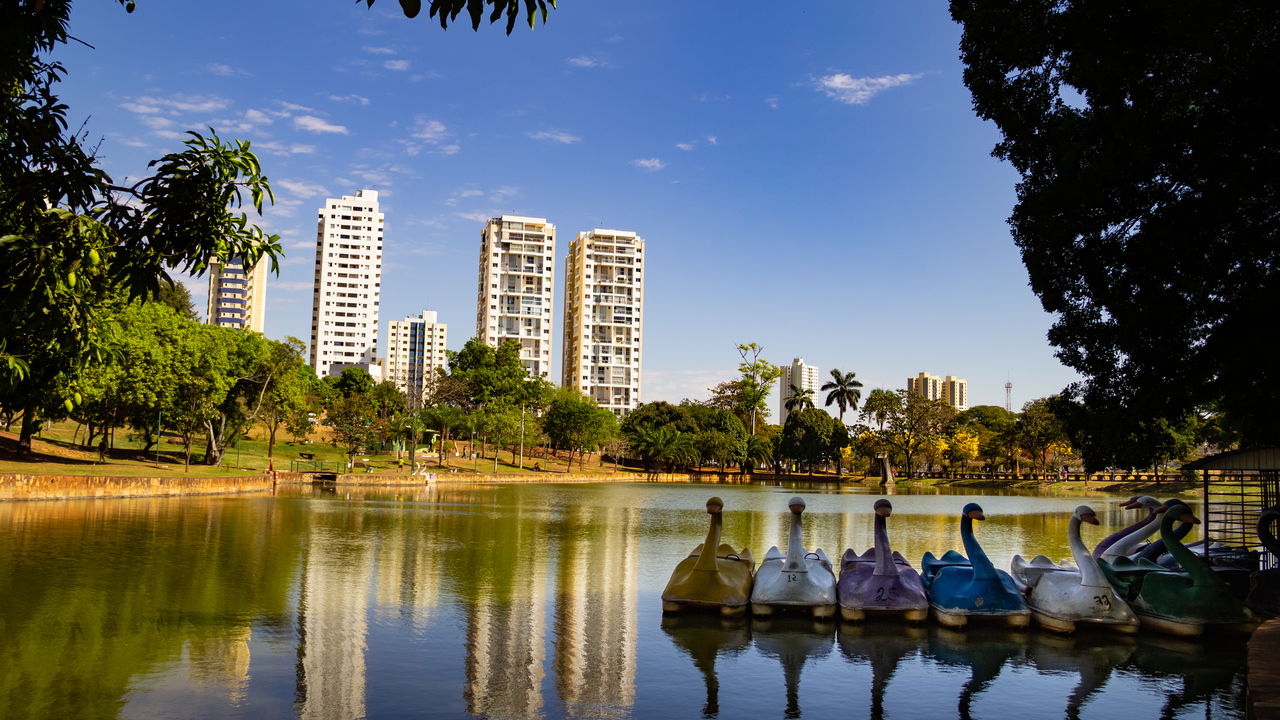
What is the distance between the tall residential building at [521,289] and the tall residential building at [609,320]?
679 cm

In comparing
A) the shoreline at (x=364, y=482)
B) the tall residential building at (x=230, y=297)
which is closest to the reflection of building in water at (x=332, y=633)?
the shoreline at (x=364, y=482)

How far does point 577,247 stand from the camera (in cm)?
17675

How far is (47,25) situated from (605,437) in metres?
90.8

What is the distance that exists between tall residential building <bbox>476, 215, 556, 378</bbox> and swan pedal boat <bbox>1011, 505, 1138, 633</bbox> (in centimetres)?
15131

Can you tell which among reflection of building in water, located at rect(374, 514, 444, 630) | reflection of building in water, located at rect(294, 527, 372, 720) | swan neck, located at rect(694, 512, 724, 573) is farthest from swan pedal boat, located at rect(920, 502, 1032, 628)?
reflection of building in water, located at rect(294, 527, 372, 720)

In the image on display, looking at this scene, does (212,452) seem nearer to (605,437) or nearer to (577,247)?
(605,437)

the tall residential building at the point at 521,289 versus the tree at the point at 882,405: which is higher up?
the tall residential building at the point at 521,289

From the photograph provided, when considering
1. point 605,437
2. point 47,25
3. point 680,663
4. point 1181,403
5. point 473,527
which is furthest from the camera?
point 605,437

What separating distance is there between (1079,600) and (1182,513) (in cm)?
227

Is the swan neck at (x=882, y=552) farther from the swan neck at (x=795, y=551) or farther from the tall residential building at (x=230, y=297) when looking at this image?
the tall residential building at (x=230, y=297)

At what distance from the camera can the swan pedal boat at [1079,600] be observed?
42.3 ft

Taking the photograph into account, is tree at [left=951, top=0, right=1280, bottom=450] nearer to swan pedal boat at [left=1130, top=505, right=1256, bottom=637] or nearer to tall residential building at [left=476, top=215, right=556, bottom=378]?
swan pedal boat at [left=1130, top=505, right=1256, bottom=637]

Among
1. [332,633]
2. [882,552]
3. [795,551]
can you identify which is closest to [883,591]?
[882,552]

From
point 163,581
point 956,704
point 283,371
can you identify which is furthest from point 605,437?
point 956,704
